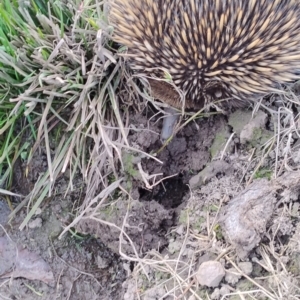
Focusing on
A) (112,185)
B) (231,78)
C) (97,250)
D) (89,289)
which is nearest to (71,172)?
(112,185)

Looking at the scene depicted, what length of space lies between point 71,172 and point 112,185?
0.18 m

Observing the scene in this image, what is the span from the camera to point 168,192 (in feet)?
6.98

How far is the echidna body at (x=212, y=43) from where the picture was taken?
5.98 feet

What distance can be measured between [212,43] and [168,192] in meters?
0.63

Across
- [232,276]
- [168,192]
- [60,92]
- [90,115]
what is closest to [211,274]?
[232,276]

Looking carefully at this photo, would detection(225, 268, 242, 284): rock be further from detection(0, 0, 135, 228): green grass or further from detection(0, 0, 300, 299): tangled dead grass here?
detection(0, 0, 135, 228): green grass

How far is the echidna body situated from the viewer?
5.98 feet

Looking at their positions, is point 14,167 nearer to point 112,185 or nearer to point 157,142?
point 112,185

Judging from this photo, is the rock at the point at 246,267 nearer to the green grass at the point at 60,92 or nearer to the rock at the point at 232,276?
the rock at the point at 232,276

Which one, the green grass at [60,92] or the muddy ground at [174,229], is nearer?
the muddy ground at [174,229]

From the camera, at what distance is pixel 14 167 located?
2176 millimetres

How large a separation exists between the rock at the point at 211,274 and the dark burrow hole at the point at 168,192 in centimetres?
39

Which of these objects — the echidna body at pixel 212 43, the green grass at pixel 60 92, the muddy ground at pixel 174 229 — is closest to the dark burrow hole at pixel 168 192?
the muddy ground at pixel 174 229

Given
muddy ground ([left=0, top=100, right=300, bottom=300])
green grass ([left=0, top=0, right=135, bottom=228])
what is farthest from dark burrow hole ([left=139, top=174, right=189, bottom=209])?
green grass ([left=0, top=0, right=135, bottom=228])
